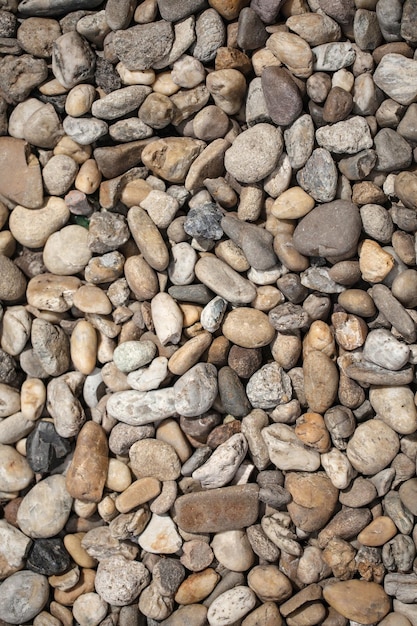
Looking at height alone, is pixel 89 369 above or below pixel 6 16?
below

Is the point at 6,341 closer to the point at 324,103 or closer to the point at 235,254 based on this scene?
the point at 235,254

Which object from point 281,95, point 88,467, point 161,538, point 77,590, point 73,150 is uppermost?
point 281,95

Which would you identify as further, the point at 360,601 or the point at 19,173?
the point at 19,173

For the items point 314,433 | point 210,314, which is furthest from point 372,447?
point 210,314

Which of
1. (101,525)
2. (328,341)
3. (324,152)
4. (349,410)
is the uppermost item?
(324,152)

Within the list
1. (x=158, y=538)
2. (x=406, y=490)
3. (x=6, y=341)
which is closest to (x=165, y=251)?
(x=6, y=341)

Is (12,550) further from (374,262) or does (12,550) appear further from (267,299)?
(374,262)

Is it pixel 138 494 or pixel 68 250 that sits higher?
pixel 68 250

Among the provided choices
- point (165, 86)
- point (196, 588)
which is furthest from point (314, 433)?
point (165, 86)
